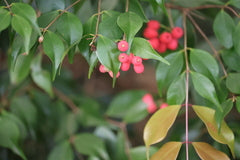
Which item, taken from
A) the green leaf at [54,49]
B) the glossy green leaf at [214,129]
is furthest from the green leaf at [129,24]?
the glossy green leaf at [214,129]

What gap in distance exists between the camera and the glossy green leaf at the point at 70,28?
80 cm

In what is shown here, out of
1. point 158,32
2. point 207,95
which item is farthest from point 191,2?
point 207,95

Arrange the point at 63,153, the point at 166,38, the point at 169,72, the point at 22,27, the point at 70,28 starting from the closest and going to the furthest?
the point at 22,27 < the point at 70,28 < the point at 169,72 < the point at 166,38 < the point at 63,153

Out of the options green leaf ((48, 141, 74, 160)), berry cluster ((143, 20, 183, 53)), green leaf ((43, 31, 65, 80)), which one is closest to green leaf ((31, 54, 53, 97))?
green leaf ((48, 141, 74, 160))

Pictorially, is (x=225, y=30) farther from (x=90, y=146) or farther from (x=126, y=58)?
(x=90, y=146)

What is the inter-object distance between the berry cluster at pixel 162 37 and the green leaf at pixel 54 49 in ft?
1.29

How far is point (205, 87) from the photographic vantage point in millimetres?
830

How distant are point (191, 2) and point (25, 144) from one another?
3.36 ft

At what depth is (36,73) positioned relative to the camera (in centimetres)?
137

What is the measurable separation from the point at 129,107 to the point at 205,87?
737 millimetres

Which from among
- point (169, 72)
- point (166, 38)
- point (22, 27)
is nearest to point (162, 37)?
point (166, 38)

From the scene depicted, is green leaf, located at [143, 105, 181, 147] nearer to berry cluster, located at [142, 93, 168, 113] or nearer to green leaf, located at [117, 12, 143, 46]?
green leaf, located at [117, 12, 143, 46]

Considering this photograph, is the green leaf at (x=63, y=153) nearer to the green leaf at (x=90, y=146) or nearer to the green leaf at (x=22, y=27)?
the green leaf at (x=90, y=146)

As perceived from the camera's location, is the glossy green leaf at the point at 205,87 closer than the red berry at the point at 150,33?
Yes
